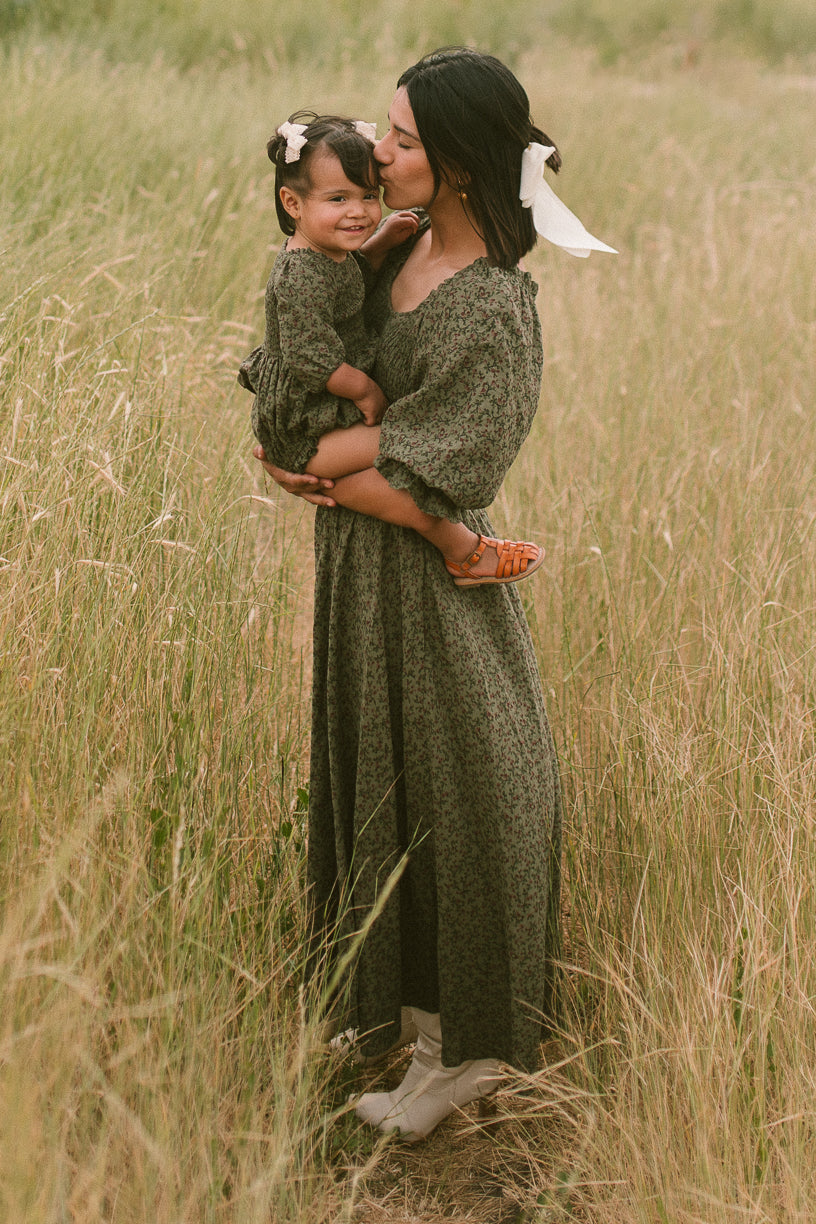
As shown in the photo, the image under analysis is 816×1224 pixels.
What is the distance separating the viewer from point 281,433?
1.81m

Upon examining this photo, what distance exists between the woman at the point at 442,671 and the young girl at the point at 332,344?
0.10 ft

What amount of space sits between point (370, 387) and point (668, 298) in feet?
10.7

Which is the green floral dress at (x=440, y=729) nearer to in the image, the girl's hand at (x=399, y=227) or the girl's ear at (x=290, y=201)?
the girl's hand at (x=399, y=227)

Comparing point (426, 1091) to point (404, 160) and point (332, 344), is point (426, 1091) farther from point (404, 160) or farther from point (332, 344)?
point (404, 160)

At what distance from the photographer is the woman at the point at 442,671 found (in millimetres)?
1666

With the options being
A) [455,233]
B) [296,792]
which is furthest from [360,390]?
[296,792]

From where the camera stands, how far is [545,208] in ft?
5.62

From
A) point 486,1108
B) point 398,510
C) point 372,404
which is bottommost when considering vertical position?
point 486,1108

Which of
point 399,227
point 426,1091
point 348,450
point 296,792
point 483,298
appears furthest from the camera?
point 296,792

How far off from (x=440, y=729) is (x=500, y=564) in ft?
0.93

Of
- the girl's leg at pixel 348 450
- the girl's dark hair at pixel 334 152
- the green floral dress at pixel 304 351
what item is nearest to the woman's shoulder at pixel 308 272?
the green floral dress at pixel 304 351

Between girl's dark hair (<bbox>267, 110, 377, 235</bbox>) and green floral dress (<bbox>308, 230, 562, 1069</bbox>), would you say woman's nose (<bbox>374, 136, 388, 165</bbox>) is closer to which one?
girl's dark hair (<bbox>267, 110, 377, 235</bbox>)

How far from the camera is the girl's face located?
166 cm

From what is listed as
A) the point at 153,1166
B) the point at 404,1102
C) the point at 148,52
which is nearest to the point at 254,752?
the point at 404,1102
